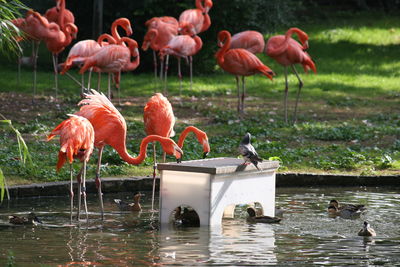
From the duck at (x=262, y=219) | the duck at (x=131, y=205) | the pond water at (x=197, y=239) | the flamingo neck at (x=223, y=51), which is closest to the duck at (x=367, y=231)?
the pond water at (x=197, y=239)

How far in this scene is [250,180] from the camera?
27.8 ft

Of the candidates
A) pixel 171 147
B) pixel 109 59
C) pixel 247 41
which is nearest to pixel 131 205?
pixel 171 147

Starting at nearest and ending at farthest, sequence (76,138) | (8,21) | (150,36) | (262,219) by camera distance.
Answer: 1. (8,21)
2. (76,138)
3. (262,219)
4. (150,36)

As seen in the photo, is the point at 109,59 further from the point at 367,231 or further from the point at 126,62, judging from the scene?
the point at 367,231

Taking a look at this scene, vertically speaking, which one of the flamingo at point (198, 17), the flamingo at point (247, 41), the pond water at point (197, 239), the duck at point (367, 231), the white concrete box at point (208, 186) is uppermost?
the flamingo at point (198, 17)

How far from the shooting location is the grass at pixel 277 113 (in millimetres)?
11192

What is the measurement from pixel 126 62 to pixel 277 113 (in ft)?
9.90

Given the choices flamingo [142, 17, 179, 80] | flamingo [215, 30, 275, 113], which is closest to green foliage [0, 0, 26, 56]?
flamingo [215, 30, 275, 113]

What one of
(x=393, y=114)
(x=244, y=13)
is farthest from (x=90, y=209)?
(x=244, y=13)

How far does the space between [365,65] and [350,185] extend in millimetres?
11353

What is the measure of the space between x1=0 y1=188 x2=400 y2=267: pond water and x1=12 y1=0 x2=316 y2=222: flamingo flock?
473 mm

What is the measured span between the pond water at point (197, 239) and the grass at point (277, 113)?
5.44ft

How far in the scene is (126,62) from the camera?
46.4ft

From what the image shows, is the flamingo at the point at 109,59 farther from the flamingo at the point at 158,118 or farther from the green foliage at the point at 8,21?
the green foliage at the point at 8,21
